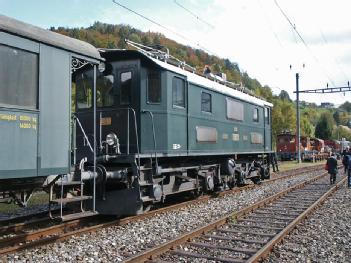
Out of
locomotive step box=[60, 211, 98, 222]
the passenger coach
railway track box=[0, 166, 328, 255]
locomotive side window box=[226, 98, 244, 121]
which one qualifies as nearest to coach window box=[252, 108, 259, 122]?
locomotive side window box=[226, 98, 244, 121]

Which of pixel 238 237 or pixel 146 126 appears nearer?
pixel 238 237

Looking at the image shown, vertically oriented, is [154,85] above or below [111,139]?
above

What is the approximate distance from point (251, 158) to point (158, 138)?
29.0 feet

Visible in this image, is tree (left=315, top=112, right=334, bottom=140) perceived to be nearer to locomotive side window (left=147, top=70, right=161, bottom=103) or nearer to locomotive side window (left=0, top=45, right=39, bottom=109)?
locomotive side window (left=147, top=70, right=161, bottom=103)

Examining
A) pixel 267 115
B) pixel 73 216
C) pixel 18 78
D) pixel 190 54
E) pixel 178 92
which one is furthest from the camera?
pixel 190 54

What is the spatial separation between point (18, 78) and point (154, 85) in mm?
4647

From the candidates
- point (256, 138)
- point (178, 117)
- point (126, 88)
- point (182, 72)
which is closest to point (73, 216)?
point (126, 88)

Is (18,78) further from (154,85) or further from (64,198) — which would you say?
(154,85)

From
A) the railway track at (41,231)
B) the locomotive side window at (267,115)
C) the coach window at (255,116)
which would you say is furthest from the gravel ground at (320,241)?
the locomotive side window at (267,115)

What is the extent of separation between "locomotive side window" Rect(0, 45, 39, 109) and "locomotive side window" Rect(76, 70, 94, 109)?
401 centimetres

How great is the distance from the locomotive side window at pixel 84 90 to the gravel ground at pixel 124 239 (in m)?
3.27

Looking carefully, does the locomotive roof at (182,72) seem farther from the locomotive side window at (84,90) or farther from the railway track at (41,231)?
the railway track at (41,231)

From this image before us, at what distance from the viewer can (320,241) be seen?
8102 mm

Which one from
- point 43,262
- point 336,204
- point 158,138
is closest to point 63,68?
point 43,262
